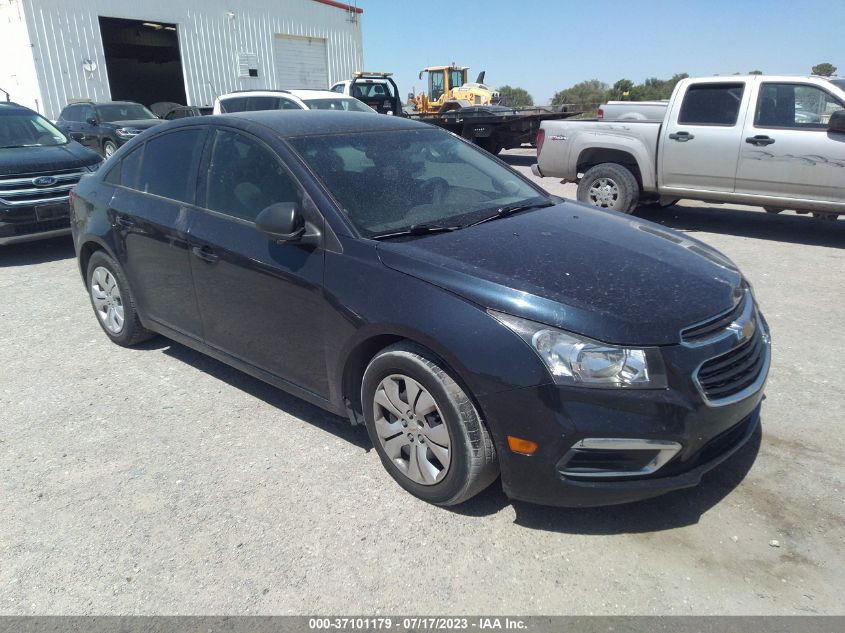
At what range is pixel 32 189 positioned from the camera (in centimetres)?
759

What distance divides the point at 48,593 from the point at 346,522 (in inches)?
48.0

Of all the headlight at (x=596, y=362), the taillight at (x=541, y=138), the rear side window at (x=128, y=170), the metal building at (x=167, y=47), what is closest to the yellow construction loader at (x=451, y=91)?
the metal building at (x=167, y=47)

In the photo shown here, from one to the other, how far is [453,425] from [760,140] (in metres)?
6.89

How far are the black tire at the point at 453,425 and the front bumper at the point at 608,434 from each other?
0.09 m

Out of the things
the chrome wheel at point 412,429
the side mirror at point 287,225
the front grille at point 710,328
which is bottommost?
the chrome wheel at point 412,429

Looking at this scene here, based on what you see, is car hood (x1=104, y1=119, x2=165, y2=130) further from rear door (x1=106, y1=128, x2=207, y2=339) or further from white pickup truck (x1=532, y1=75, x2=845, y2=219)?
rear door (x1=106, y1=128, x2=207, y2=339)

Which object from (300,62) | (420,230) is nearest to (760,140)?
(420,230)

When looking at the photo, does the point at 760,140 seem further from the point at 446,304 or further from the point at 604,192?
the point at 446,304

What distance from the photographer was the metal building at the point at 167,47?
19531 mm

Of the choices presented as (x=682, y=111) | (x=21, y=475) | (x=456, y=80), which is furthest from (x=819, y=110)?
(x=456, y=80)

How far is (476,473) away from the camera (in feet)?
9.00

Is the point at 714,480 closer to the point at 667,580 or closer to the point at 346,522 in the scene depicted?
the point at 667,580

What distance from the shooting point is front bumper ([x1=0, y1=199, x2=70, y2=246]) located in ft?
24.1

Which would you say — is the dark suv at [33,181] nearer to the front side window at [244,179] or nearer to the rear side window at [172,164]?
the rear side window at [172,164]
